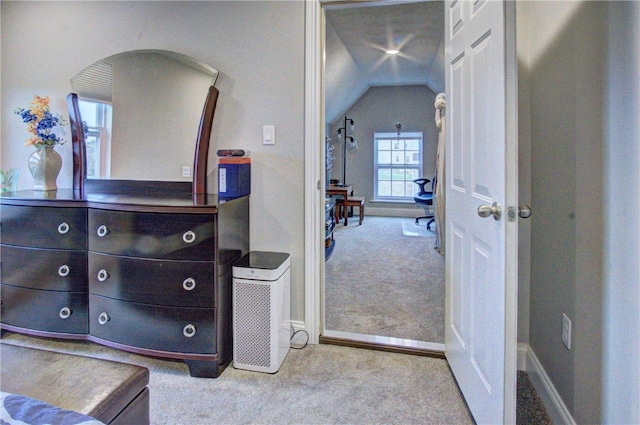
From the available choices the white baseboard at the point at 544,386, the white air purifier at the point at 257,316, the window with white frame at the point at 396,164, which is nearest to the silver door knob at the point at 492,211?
the white baseboard at the point at 544,386

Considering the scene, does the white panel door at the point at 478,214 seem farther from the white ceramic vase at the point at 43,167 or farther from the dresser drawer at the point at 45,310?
the white ceramic vase at the point at 43,167

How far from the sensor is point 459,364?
5.75 ft

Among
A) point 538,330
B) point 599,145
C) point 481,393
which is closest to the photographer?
point 599,145

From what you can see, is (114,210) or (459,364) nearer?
(459,364)

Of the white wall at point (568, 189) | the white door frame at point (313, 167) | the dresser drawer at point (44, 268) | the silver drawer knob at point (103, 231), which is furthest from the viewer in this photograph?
the white door frame at point (313, 167)

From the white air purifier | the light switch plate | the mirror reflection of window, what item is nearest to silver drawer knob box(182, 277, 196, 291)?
the white air purifier

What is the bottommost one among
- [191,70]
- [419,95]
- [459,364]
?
[459,364]

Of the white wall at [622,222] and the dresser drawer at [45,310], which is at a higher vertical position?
the white wall at [622,222]

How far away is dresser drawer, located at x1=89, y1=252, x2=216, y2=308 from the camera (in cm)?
183

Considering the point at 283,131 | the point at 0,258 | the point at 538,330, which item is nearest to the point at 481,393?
the point at 538,330

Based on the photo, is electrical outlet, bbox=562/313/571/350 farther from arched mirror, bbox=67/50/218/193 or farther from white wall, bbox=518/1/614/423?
arched mirror, bbox=67/50/218/193

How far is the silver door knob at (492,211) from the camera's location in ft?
4.09

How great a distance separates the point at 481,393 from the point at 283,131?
5.41ft

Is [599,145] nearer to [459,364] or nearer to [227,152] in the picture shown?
[459,364]
